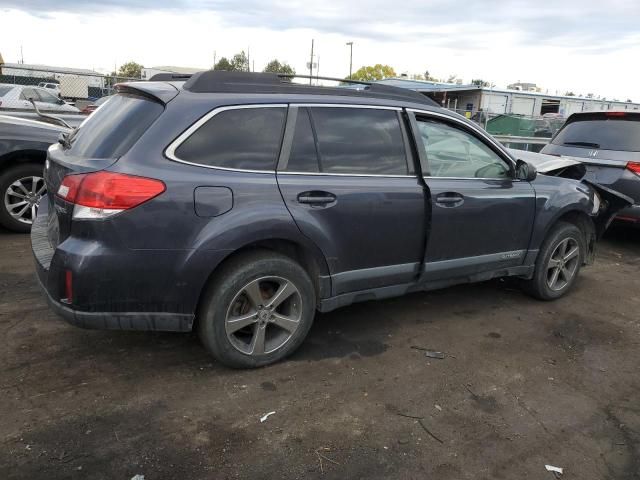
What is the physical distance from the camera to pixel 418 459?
272 centimetres

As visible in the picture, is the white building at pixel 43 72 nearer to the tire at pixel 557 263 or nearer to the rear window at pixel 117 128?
the rear window at pixel 117 128

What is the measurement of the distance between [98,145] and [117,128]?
149 mm

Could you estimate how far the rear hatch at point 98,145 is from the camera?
302 cm

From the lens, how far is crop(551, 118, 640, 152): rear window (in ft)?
21.9

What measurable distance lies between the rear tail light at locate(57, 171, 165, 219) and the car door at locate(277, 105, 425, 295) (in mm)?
801

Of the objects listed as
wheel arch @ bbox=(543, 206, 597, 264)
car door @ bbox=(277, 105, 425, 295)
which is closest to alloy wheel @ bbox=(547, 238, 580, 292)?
wheel arch @ bbox=(543, 206, 597, 264)

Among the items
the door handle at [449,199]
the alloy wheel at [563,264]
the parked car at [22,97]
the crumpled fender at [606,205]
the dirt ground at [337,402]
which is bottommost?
the dirt ground at [337,402]

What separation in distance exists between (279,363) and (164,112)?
5.75 feet

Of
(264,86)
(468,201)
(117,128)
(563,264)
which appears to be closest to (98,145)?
(117,128)

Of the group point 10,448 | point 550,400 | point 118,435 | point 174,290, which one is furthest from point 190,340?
point 550,400

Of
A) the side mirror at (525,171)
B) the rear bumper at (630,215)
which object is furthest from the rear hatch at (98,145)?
the rear bumper at (630,215)

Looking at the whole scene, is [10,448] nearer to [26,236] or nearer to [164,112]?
[164,112]

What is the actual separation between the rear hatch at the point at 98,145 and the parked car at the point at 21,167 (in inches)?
107

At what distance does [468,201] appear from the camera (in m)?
4.09
